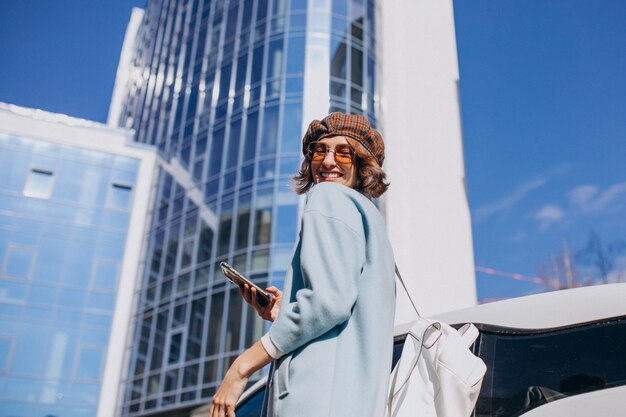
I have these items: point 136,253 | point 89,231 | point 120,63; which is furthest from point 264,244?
point 120,63

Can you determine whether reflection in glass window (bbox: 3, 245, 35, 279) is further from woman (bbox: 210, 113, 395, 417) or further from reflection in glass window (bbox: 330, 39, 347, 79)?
woman (bbox: 210, 113, 395, 417)

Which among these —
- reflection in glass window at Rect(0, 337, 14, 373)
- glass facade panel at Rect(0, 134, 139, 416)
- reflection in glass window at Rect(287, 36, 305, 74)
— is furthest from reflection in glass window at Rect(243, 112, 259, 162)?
reflection in glass window at Rect(0, 337, 14, 373)

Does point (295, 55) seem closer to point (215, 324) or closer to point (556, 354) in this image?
point (215, 324)

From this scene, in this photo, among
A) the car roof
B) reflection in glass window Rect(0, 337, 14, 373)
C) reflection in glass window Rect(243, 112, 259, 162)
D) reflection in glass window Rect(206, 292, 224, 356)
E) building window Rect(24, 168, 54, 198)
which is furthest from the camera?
building window Rect(24, 168, 54, 198)

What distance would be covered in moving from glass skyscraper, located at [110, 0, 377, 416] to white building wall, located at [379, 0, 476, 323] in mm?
2586

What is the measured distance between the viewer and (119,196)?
89.7 ft

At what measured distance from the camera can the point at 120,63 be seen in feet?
213

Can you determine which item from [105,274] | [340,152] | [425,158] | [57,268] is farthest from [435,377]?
[57,268]

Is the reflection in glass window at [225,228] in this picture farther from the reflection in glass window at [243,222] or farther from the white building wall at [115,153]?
the white building wall at [115,153]

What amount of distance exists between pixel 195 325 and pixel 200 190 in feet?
16.3

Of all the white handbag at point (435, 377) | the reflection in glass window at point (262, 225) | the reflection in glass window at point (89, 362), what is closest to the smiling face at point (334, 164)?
the white handbag at point (435, 377)

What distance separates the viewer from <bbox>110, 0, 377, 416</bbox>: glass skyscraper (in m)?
19.6

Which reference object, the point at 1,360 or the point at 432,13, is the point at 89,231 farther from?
the point at 432,13

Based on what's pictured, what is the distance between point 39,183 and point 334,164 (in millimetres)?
27230
